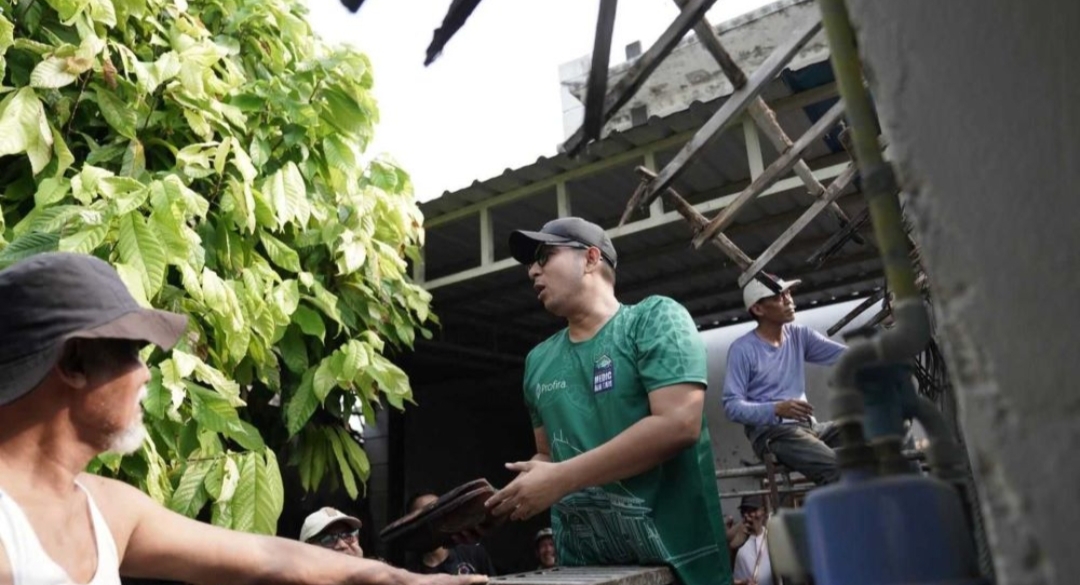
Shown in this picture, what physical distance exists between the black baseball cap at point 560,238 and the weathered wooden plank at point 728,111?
0.43 m

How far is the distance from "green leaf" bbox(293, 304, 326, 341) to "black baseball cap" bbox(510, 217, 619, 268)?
128 centimetres

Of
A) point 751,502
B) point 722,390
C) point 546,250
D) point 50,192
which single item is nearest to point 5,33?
point 50,192

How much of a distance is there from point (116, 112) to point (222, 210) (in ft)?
1.76

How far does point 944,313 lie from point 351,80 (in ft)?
11.3

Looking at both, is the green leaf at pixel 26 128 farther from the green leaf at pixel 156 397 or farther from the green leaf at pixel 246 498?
the green leaf at pixel 246 498

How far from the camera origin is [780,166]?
3383 millimetres

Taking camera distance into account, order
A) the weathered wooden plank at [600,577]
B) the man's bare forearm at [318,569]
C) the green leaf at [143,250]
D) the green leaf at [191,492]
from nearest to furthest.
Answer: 1. the weathered wooden plank at [600,577]
2. the man's bare forearm at [318,569]
3. the green leaf at [143,250]
4. the green leaf at [191,492]

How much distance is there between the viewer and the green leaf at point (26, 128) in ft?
8.85

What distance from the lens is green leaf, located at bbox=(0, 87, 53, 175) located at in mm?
2697

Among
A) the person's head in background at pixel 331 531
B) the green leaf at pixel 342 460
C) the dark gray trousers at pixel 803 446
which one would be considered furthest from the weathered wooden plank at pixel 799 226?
the person's head in background at pixel 331 531

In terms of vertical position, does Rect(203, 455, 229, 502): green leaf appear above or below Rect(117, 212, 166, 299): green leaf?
below

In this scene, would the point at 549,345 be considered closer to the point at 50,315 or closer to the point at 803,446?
the point at 50,315

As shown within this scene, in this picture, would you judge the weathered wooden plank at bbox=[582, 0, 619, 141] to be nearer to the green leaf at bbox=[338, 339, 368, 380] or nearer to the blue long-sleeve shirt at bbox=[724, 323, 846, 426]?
the green leaf at bbox=[338, 339, 368, 380]

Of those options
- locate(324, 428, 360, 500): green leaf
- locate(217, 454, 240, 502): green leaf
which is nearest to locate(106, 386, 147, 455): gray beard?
locate(217, 454, 240, 502): green leaf
